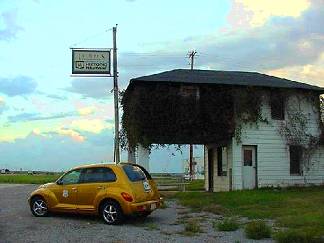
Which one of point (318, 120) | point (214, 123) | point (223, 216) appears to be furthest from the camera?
point (318, 120)

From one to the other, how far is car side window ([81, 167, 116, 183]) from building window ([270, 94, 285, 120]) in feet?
48.2

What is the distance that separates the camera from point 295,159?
28109mm


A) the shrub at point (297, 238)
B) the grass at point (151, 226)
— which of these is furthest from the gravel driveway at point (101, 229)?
the shrub at point (297, 238)

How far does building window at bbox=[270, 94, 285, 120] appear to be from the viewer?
27922 millimetres

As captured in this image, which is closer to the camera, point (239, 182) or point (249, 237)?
point (249, 237)

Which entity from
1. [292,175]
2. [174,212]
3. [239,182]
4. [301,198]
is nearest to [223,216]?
[174,212]

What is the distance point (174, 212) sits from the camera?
1819 cm

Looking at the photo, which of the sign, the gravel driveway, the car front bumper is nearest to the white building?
the sign

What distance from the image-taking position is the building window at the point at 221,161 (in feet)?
94.3

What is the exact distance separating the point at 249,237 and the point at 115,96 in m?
17.2

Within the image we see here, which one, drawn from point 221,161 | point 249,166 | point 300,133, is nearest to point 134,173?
point 249,166

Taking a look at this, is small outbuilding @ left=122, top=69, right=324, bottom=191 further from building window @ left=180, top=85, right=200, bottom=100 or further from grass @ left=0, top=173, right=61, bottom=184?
grass @ left=0, top=173, right=61, bottom=184

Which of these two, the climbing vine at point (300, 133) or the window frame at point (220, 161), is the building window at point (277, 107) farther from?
the window frame at point (220, 161)

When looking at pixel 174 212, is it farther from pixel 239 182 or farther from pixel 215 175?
pixel 215 175
